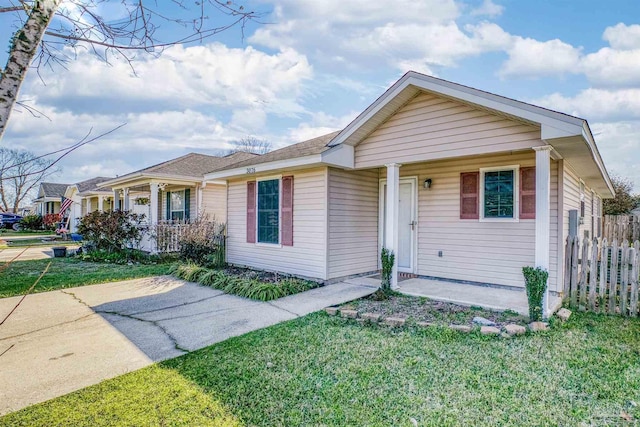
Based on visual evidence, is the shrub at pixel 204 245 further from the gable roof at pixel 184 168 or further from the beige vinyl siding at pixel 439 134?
the beige vinyl siding at pixel 439 134

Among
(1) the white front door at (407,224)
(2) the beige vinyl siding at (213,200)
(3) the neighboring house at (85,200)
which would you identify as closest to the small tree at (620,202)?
(1) the white front door at (407,224)

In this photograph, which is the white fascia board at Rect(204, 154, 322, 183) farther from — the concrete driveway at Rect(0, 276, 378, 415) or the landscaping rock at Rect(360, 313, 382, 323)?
the landscaping rock at Rect(360, 313, 382, 323)

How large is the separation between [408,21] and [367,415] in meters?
7.21

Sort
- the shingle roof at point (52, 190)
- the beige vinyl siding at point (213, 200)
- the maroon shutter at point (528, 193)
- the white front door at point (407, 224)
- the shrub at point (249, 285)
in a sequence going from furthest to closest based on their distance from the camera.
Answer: the shingle roof at point (52, 190)
the beige vinyl siding at point (213, 200)
the white front door at point (407, 224)
the shrub at point (249, 285)
the maroon shutter at point (528, 193)

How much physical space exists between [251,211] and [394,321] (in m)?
5.59

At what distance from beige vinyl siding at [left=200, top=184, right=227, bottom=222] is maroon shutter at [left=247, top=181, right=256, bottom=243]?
4.74 m

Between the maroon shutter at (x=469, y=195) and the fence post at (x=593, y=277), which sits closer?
the fence post at (x=593, y=277)

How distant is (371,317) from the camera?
16.0 feet

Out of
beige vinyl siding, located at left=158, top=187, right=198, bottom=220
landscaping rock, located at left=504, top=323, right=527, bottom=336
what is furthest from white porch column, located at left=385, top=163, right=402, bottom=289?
beige vinyl siding, located at left=158, top=187, right=198, bottom=220

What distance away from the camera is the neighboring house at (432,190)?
5172 mm

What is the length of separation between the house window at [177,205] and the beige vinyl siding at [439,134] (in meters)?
10.5

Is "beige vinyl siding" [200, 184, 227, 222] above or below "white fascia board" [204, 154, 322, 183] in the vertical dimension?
below

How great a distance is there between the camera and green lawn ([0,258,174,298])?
7316mm

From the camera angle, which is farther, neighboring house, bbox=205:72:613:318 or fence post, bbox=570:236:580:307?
fence post, bbox=570:236:580:307
